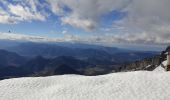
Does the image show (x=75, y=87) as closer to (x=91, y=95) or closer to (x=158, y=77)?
(x=91, y=95)

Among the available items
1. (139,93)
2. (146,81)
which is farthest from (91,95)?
(146,81)

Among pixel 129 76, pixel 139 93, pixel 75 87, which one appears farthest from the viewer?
pixel 129 76

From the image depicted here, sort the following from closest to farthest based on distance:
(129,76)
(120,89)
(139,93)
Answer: (139,93) < (120,89) < (129,76)

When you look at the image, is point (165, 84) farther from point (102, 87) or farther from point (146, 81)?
point (102, 87)

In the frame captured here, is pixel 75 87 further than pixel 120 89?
Yes
